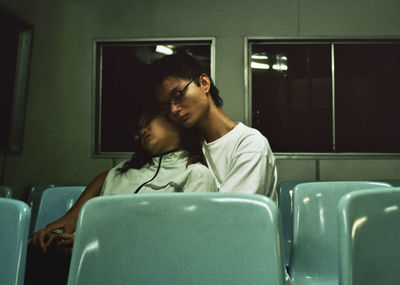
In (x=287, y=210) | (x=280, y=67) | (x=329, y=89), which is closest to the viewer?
(x=287, y=210)

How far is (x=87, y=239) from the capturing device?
79 cm

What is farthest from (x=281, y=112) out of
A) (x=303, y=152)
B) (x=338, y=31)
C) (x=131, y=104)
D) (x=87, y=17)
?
(x=87, y=17)

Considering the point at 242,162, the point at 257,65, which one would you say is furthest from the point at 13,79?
the point at 242,162

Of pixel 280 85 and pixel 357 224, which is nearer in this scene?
pixel 357 224

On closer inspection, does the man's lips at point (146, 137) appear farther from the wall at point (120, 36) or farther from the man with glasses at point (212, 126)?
the wall at point (120, 36)

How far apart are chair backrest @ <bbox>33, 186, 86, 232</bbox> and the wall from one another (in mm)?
1573

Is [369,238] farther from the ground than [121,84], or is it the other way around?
[121,84]

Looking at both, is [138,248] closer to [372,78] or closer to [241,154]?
[241,154]

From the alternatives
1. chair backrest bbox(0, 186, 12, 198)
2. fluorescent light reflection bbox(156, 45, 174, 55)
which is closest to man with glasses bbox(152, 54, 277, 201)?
chair backrest bbox(0, 186, 12, 198)

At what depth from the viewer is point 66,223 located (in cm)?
147

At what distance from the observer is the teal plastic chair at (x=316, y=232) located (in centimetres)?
147

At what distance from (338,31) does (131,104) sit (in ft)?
7.70

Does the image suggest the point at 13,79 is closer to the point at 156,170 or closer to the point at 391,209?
the point at 156,170

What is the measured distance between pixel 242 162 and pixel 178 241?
2.11 ft
